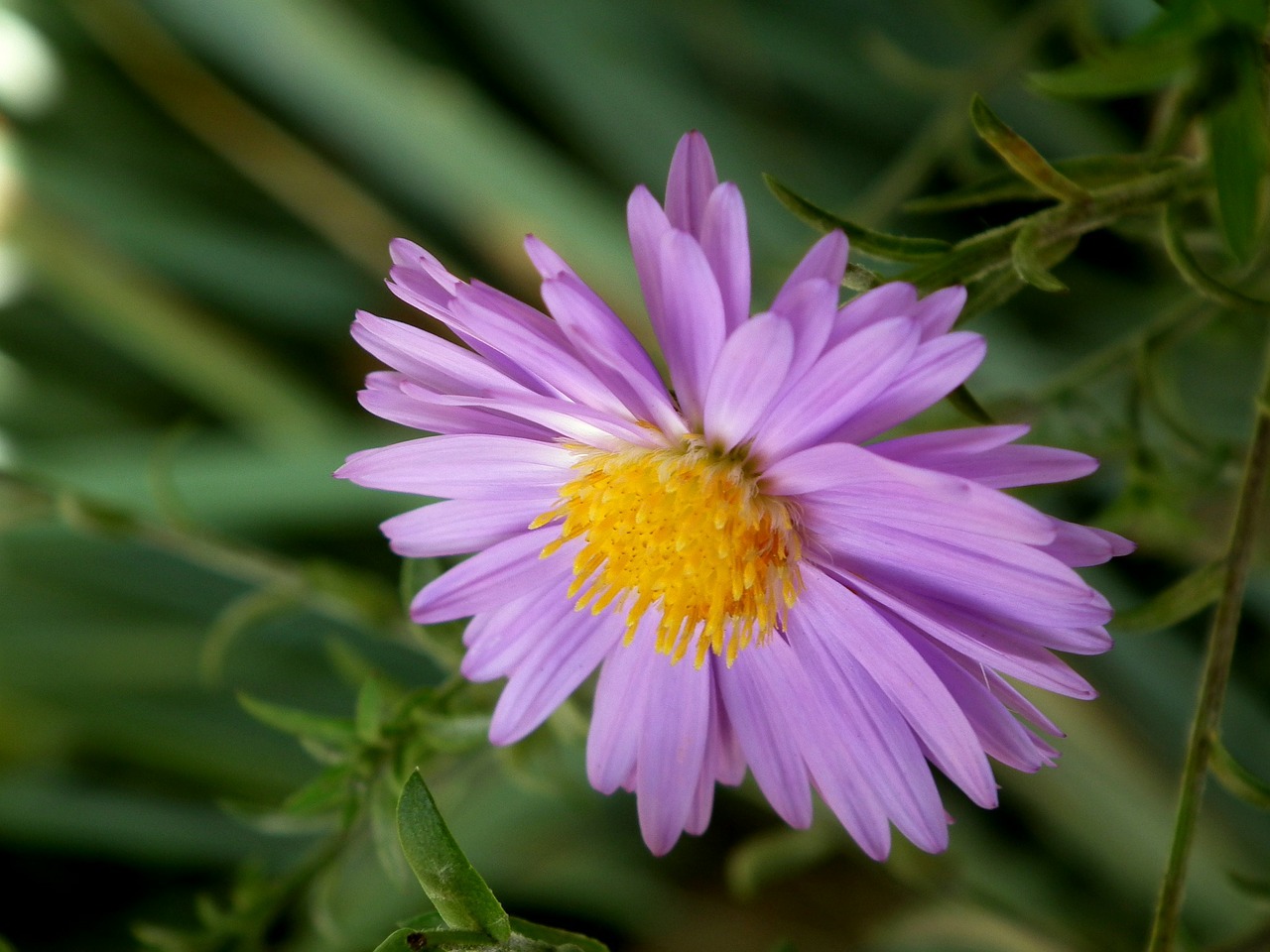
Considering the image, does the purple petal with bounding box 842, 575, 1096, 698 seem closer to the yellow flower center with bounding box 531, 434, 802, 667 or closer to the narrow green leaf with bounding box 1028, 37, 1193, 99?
the yellow flower center with bounding box 531, 434, 802, 667

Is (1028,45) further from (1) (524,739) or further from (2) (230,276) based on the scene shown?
(2) (230,276)

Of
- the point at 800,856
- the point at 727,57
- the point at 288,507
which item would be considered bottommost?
the point at 800,856

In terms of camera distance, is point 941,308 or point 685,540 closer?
point 941,308

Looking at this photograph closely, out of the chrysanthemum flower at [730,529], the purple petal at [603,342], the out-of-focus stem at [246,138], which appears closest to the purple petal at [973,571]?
the chrysanthemum flower at [730,529]

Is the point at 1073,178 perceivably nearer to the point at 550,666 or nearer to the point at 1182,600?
the point at 1182,600

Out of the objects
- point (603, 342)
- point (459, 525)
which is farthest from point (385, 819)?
point (603, 342)

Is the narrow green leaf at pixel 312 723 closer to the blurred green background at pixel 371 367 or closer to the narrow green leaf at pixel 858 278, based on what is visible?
the blurred green background at pixel 371 367

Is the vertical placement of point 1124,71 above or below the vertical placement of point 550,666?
above

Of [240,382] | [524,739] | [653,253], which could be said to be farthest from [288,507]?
[653,253]
